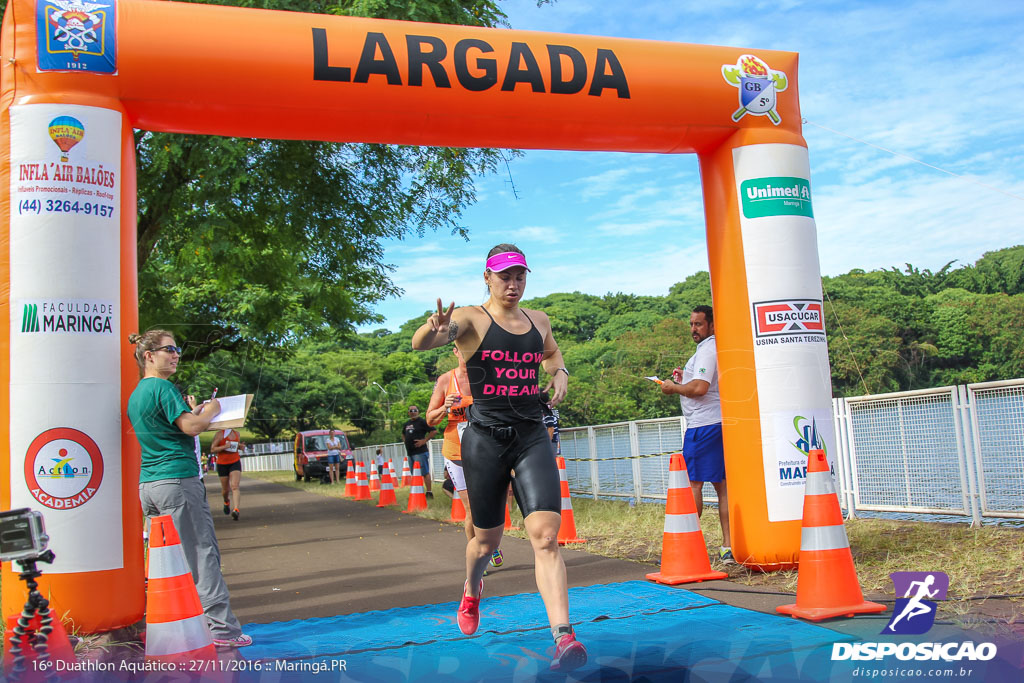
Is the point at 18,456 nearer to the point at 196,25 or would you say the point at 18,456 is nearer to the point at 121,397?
the point at 121,397

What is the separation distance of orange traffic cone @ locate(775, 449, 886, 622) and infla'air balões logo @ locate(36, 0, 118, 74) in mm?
5357

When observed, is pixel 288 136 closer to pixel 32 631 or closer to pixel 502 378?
pixel 502 378

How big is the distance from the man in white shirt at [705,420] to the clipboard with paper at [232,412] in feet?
11.3

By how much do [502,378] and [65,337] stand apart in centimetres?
302

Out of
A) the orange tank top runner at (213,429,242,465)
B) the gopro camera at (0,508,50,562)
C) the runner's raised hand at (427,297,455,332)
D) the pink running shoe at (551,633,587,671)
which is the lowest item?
the pink running shoe at (551,633,587,671)

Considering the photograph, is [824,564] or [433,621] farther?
[433,621]

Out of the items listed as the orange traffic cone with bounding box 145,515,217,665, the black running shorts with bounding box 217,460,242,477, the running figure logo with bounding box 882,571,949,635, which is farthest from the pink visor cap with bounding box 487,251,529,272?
the black running shorts with bounding box 217,460,242,477

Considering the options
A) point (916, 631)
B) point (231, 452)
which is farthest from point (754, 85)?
point (231, 452)

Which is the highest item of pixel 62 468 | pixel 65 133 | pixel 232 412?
pixel 65 133

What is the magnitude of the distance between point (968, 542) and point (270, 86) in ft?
21.3

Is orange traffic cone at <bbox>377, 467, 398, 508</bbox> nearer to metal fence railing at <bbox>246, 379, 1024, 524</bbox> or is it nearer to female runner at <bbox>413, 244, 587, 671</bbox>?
metal fence railing at <bbox>246, 379, 1024, 524</bbox>

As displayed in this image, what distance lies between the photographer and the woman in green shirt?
195 inches

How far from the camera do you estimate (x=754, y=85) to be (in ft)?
23.0

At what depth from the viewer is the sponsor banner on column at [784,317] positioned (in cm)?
658
